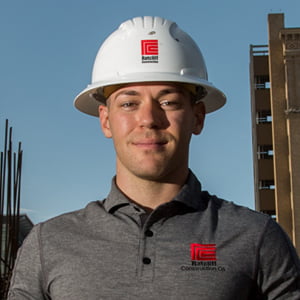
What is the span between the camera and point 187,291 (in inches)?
92.6

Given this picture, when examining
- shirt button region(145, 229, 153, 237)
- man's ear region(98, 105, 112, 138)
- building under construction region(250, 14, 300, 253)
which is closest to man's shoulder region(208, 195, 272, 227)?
shirt button region(145, 229, 153, 237)

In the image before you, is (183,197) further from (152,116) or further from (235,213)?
(152,116)

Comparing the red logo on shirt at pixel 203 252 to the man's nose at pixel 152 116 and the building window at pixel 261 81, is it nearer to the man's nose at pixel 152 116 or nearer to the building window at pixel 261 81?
the man's nose at pixel 152 116

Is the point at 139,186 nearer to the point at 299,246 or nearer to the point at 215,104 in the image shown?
the point at 215,104

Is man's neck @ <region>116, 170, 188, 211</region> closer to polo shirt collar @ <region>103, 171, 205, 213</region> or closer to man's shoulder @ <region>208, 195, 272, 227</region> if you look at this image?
polo shirt collar @ <region>103, 171, 205, 213</region>

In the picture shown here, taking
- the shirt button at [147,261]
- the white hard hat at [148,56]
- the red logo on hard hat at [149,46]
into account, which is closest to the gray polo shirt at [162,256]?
the shirt button at [147,261]

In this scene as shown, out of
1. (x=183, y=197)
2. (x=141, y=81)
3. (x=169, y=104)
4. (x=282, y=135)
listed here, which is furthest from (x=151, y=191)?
(x=282, y=135)

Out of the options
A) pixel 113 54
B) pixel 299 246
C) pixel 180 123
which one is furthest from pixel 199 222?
pixel 299 246

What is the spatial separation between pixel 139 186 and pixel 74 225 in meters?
0.31

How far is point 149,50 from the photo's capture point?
2.89 m

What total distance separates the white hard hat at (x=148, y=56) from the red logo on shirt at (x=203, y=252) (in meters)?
0.72

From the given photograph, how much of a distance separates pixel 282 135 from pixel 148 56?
3441 cm

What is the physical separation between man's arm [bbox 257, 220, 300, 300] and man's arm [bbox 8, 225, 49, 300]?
34.2 inches

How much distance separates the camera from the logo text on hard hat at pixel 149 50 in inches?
113
